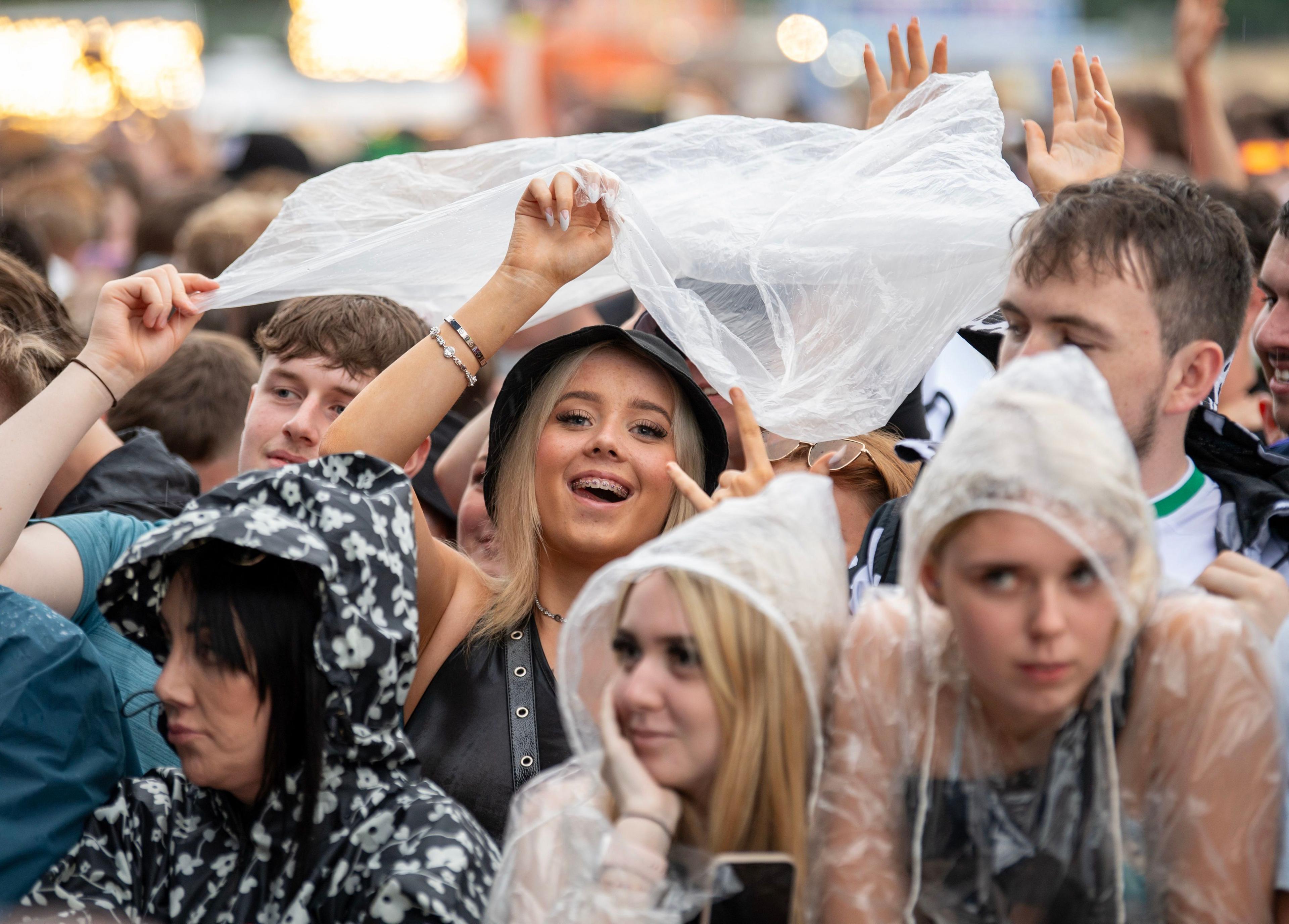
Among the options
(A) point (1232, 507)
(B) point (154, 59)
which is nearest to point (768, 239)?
(A) point (1232, 507)

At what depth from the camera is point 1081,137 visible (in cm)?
301

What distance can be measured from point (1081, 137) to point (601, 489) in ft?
4.29

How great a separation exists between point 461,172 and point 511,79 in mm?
10048

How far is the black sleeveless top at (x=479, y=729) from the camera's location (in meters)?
2.52

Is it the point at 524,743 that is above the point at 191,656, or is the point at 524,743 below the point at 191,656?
below

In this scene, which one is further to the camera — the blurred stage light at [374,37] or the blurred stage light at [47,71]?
the blurred stage light at [374,37]

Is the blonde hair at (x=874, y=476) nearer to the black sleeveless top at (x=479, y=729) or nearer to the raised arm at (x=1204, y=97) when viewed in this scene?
the black sleeveless top at (x=479, y=729)

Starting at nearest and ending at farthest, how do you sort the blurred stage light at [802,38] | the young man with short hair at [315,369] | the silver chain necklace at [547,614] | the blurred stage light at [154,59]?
the silver chain necklace at [547,614]
the young man with short hair at [315,369]
the blurred stage light at [154,59]
the blurred stage light at [802,38]

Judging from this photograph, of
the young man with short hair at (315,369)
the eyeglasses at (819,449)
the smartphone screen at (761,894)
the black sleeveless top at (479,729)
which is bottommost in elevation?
the black sleeveless top at (479,729)

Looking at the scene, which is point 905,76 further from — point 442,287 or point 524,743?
point 524,743

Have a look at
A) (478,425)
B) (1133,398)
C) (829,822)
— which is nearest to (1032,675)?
(829,822)

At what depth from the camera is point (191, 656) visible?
2.14 metres

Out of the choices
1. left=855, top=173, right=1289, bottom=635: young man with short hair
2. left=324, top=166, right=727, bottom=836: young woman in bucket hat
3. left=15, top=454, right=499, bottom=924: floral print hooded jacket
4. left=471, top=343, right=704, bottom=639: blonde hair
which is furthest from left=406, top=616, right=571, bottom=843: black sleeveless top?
left=855, top=173, right=1289, bottom=635: young man with short hair

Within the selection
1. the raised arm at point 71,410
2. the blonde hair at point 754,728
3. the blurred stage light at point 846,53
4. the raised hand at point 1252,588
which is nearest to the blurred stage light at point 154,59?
the blurred stage light at point 846,53
